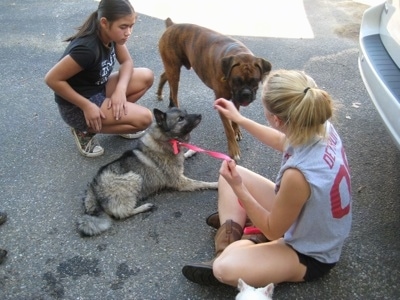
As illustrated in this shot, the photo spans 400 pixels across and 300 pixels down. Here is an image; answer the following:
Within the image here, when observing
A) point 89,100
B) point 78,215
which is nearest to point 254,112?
point 89,100

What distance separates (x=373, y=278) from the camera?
2.38 metres

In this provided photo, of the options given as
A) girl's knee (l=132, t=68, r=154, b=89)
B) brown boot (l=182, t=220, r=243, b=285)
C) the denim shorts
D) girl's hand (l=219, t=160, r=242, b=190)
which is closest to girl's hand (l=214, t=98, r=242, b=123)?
girl's hand (l=219, t=160, r=242, b=190)

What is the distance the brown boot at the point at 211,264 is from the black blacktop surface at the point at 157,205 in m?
0.10

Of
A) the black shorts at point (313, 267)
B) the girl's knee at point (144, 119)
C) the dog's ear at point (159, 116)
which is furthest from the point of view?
the girl's knee at point (144, 119)

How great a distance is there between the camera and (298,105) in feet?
5.94

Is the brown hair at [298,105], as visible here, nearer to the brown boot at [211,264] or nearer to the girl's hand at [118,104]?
the brown boot at [211,264]

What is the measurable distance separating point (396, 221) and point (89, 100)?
2.49 meters

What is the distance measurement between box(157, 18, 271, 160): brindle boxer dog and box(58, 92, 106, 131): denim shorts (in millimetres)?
895

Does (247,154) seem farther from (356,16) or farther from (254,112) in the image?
(356,16)

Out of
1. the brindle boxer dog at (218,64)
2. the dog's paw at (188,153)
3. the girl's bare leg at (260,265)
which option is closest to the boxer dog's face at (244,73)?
the brindle boxer dog at (218,64)

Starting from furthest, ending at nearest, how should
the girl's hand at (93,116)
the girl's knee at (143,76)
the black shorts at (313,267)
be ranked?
the girl's knee at (143,76) < the girl's hand at (93,116) < the black shorts at (313,267)

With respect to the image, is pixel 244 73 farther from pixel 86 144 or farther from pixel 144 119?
pixel 86 144

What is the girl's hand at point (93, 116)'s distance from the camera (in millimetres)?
3268

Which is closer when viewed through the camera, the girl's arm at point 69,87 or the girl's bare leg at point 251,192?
the girl's bare leg at point 251,192
